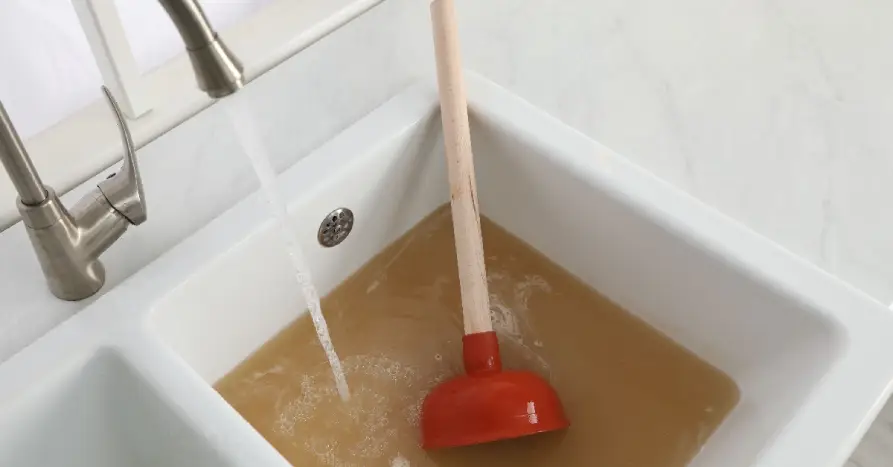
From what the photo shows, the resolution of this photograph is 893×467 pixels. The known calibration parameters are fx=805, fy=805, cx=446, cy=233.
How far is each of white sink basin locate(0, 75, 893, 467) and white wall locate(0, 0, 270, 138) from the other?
0.33m

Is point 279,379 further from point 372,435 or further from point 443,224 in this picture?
point 443,224

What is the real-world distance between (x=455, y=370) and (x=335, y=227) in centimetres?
18

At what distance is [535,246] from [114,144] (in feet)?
1.36

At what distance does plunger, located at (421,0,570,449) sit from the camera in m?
0.67

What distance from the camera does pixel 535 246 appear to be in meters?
0.82

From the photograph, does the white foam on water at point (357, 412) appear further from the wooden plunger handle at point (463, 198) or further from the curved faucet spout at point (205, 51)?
the curved faucet spout at point (205, 51)

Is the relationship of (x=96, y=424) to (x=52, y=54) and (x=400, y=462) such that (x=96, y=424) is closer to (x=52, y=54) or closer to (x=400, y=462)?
(x=400, y=462)

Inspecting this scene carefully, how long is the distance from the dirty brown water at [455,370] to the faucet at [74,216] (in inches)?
6.7

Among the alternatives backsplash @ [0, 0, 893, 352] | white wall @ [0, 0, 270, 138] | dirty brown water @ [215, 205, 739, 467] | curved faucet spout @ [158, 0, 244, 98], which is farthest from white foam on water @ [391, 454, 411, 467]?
white wall @ [0, 0, 270, 138]

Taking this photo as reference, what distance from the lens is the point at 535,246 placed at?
825 mm

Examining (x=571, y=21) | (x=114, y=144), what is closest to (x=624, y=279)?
(x=571, y=21)

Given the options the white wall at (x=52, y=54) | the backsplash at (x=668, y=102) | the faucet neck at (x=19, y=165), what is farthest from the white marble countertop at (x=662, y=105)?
the white wall at (x=52, y=54)

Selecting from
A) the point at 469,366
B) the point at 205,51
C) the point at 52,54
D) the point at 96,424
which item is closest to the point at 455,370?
the point at 469,366

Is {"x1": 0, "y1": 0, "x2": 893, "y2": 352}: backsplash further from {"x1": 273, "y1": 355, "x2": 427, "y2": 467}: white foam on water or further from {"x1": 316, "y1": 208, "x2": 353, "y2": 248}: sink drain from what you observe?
{"x1": 273, "y1": 355, "x2": 427, "y2": 467}: white foam on water
